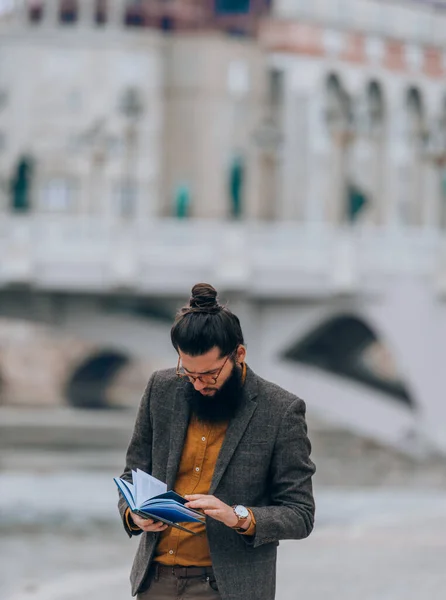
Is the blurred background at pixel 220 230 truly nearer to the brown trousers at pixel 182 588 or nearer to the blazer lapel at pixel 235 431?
the brown trousers at pixel 182 588

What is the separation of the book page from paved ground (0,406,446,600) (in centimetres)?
565

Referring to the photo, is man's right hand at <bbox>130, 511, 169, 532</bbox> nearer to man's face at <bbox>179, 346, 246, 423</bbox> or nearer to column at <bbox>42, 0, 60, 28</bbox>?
man's face at <bbox>179, 346, 246, 423</bbox>

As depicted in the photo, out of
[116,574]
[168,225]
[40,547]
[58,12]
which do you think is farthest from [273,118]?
[116,574]

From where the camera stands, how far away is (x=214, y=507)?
3.88 m

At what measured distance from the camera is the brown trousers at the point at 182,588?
4.10 meters

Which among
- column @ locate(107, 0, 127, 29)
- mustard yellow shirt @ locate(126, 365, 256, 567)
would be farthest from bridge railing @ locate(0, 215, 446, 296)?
mustard yellow shirt @ locate(126, 365, 256, 567)

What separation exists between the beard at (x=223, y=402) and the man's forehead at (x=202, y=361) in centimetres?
11

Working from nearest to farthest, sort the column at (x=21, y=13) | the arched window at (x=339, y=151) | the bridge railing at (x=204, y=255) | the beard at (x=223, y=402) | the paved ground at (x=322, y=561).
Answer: the beard at (x=223, y=402) → the paved ground at (x=322, y=561) → the bridge railing at (x=204, y=255) → the arched window at (x=339, y=151) → the column at (x=21, y=13)

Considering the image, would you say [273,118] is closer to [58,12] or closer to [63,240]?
[58,12]

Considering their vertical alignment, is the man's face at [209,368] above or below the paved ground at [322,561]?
below

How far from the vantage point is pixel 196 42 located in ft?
139

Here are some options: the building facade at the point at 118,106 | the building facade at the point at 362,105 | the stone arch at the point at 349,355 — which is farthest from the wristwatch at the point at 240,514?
the building facade at the point at 118,106

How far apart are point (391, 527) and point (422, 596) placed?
362 centimetres

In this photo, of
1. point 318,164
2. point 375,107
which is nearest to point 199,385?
point 375,107
